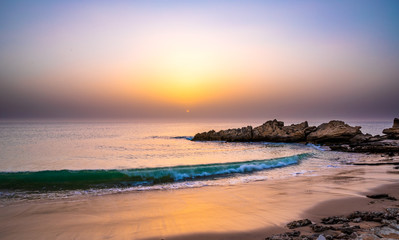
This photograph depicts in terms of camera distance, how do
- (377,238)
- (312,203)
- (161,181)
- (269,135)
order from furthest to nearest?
(269,135) → (161,181) → (312,203) → (377,238)

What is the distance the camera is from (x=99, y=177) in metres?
13.3

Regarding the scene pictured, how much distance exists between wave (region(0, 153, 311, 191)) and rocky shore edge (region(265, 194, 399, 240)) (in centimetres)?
872

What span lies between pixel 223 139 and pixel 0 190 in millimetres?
36395

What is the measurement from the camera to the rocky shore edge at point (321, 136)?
31389 millimetres

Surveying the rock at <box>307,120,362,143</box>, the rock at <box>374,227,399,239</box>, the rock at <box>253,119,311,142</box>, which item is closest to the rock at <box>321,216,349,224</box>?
the rock at <box>374,227,399,239</box>

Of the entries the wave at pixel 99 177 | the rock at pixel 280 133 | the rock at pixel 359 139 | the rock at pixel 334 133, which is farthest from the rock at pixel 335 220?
the rock at pixel 280 133

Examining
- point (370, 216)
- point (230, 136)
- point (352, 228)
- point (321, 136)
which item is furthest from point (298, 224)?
point (230, 136)

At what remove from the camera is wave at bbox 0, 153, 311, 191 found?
38.3 ft

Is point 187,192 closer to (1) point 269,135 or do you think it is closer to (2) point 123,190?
(2) point 123,190

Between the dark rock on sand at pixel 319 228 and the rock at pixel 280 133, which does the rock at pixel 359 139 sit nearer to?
the rock at pixel 280 133

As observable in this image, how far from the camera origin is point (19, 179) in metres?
12.3

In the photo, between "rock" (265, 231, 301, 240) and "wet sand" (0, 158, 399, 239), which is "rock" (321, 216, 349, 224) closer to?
"wet sand" (0, 158, 399, 239)

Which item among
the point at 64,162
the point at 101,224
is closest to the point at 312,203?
the point at 101,224

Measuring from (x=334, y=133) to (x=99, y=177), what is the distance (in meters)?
34.1
